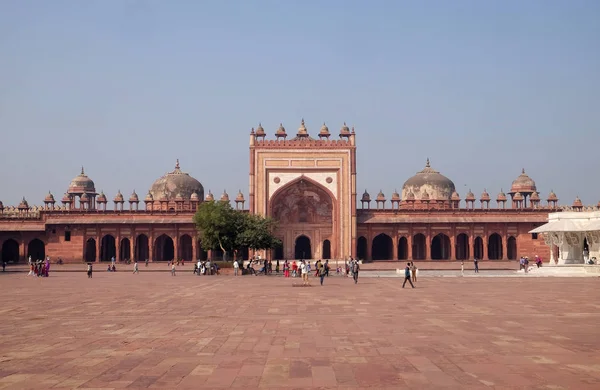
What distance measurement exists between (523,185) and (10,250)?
44.2m

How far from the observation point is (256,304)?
15844 mm

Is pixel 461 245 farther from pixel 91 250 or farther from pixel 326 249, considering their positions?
pixel 91 250

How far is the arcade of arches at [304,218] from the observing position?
49.2 meters

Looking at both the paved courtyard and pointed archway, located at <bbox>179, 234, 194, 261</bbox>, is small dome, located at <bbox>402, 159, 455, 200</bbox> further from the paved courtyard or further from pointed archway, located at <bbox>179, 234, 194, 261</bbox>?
the paved courtyard

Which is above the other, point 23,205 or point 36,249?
point 23,205

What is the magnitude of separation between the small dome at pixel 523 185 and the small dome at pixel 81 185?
39.3 metres

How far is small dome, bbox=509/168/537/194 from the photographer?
57312mm

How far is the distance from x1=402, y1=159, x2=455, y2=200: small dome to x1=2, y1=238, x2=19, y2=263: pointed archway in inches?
1335

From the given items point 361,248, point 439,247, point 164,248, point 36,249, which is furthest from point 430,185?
point 36,249

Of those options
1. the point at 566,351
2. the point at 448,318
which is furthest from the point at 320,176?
the point at 566,351

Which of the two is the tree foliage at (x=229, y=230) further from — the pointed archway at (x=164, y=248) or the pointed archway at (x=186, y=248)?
the pointed archway at (x=164, y=248)

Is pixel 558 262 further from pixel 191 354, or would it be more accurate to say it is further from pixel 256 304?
pixel 191 354

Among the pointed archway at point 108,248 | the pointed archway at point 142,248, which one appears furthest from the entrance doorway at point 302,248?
the pointed archway at point 108,248

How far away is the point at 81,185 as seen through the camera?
61.3 metres
